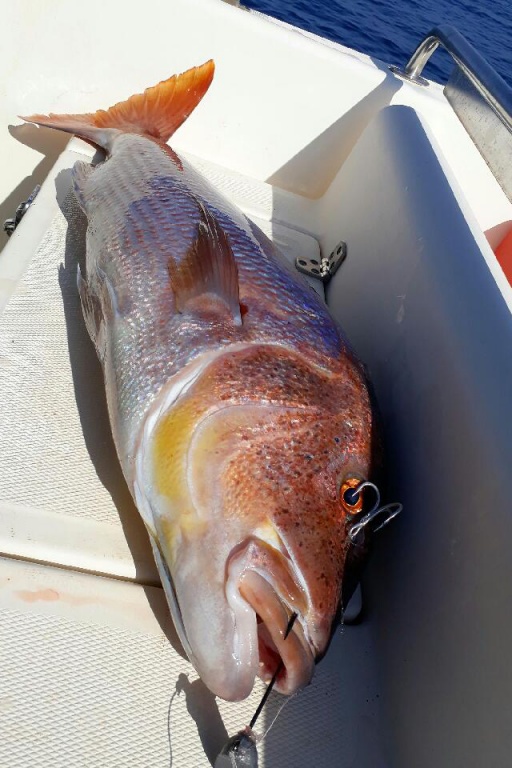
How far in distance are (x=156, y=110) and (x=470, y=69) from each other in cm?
148

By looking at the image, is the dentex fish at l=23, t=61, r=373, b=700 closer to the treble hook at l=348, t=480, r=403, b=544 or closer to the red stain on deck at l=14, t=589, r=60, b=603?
the treble hook at l=348, t=480, r=403, b=544

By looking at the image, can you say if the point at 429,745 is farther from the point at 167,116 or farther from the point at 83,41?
the point at 83,41

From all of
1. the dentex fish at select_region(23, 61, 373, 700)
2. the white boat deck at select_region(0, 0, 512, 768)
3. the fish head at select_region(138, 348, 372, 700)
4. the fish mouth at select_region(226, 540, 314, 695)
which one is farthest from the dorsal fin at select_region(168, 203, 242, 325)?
the fish mouth at select_region(226, 540, 314, 695)

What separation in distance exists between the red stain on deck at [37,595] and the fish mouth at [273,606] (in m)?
0.50

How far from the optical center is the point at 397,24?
13461 mm

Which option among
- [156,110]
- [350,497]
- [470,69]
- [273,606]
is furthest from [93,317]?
[470,69]

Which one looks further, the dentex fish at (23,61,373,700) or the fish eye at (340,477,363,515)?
the fish eye at (340,477,363,515)

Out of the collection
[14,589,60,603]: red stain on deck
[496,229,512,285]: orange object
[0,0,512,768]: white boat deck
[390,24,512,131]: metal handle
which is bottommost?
[14,589,60,603]: red stain on deck

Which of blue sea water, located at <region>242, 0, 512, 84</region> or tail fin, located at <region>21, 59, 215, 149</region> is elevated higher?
blue sea water, located at <region>242, 0, 512, 84</region>

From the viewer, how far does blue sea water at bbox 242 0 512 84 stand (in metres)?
11.6

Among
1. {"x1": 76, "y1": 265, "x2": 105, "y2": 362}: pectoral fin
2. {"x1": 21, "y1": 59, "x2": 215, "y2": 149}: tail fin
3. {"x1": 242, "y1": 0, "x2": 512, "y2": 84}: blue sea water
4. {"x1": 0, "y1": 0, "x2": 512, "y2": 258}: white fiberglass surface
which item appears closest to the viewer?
{"x1": 76, "y1": 265, "x2": 105, "y2": 362}: pectoral fin

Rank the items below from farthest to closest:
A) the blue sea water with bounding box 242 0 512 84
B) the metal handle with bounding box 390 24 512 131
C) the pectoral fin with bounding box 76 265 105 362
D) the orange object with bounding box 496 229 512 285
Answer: the blue sea water with bounding box 242 0 512 84
the orange object with bounding box 496 229 512 285
the metal handle with bounding box 390 24 512 131
the pectoral fin with bounding box 76 265 105 362

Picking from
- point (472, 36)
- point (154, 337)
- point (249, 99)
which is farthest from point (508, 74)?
point (154, 337)

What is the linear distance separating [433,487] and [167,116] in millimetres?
2280
